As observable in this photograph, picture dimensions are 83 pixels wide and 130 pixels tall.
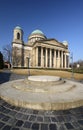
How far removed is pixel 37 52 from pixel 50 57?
8.46 m

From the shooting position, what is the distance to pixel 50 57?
58.5 meters

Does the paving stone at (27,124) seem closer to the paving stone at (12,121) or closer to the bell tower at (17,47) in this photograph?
the paving stone at (12,121)

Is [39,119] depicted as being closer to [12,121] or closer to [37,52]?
[12,121]

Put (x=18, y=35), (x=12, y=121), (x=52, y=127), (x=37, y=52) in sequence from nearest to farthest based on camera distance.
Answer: (x=52, y=127)
(x=12, y=121)
(x=37, y=52)
(x=18, y=35)

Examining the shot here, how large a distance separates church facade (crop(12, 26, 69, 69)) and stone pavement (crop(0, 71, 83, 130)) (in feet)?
152

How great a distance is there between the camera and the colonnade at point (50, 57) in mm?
56550

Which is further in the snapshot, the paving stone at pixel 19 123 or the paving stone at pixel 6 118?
the paving stone at pixel 6 118

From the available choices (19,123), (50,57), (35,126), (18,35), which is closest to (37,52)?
(50,57)

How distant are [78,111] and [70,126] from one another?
3.54 feet

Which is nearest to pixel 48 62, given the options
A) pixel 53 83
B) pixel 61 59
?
pixel 61 59

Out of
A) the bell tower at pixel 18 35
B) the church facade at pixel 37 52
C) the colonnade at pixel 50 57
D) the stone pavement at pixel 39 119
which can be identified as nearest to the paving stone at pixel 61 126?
the stone pavement at pixel 39 119

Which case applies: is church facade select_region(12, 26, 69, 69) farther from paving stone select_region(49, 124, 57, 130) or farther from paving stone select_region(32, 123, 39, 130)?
paving stone select_region(49, 124, 57, 130)

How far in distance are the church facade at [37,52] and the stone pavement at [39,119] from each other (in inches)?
1819

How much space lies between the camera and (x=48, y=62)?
60625 mm
